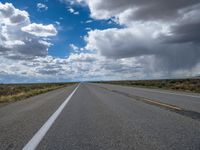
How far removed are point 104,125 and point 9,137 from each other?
2297mm

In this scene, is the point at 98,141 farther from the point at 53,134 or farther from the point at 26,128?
the point at 26,128

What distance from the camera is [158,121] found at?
21.7ft

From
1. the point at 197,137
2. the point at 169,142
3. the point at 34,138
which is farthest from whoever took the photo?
the point at 34,138

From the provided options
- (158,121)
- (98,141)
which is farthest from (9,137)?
(158,121)

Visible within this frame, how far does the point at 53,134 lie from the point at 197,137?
298 centimetres

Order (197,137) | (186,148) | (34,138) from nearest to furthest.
Answer: 1. (186,148)
2. (197,137)
3. (34,138)

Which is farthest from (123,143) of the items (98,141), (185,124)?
(185,124)

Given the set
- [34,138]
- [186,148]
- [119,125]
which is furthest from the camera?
[119,125]

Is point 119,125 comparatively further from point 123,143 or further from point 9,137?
point 9,137

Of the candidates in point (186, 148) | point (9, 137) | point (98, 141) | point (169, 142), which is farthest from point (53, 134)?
point (186, 148)

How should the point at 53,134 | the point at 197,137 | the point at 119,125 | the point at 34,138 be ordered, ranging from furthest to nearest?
the point at 119,125 → the point at 53,134 → the point at 34,138 → the point at 197,137

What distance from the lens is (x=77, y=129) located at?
5867 millimetres

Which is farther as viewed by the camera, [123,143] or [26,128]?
[26,128]

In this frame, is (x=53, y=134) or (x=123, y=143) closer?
(x=123, y=143)
